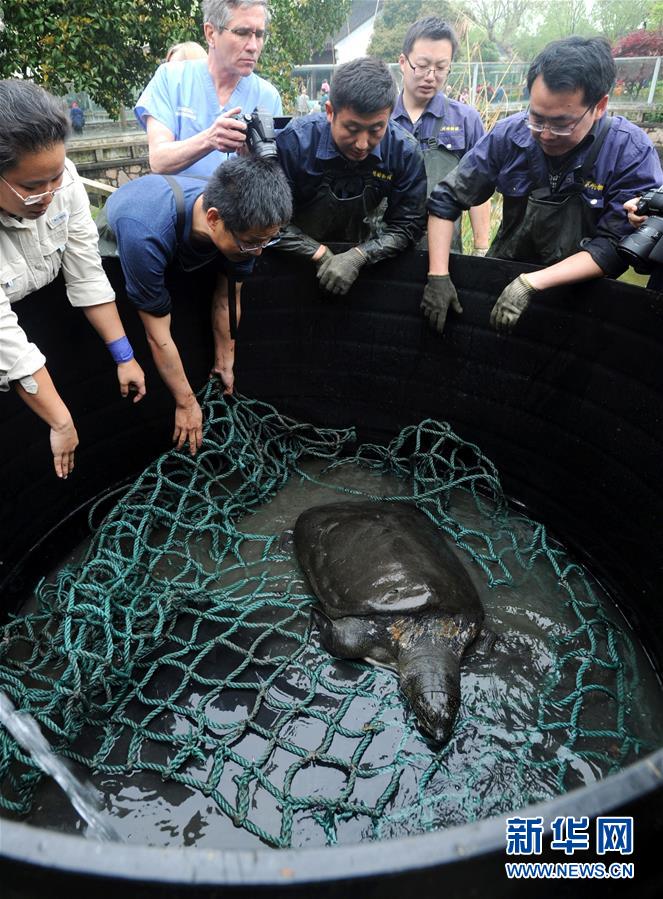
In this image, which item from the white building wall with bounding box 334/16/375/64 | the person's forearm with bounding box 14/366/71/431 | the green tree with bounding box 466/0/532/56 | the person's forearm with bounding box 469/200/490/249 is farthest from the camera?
the white building wall with bounding box 334/16/375/64

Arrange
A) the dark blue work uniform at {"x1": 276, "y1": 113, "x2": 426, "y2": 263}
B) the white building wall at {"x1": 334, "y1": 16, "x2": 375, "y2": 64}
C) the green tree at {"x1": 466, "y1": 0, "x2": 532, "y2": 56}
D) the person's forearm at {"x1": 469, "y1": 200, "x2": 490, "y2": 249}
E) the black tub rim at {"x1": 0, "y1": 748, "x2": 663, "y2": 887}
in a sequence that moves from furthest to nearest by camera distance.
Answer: the white building wall at {"x1": 334, "y1": 16, "x2": 375, "y2": 64}
the green tree at {"x1": 466, "y1": 0, "x2": 532, "y2": 56}
the person's forearm at {"x1": 469, "y1": 200, "x2": 490, "y2": 249}
the dark blue work uniform at {"x1": 276, "y1": 113, "x2": 426, "y2": 263}
the black tub rim at {"x1": 0, "y1": 748, "x2": 663, "y2": 887}

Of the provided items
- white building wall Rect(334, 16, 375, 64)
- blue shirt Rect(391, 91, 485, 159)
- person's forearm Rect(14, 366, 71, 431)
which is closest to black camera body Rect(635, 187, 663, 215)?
blue shirt Rect(391, 91, 485, 159)

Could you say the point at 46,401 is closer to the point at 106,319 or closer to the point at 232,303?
the point at 106,319

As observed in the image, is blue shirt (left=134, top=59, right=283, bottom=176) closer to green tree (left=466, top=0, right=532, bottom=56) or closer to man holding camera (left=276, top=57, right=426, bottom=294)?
man holding camera (left=276, top=57, right=426, bottom=294)

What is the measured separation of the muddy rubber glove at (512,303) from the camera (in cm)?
225

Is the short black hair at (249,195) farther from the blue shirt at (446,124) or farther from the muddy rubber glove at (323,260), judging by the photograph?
the blue shirt at (446,124)

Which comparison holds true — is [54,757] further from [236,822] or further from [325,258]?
[325,258]

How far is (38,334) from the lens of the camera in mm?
2078

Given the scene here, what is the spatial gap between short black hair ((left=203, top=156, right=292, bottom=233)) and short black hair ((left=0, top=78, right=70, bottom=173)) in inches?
21.2

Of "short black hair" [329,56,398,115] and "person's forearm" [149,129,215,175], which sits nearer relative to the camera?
"short black hair" [329,56,398,115]

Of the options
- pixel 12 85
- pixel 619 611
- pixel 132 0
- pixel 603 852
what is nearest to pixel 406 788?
pixel 603 852

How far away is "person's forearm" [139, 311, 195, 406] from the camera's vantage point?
205 centimetres

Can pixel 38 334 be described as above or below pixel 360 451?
above

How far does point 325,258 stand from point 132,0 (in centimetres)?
435
